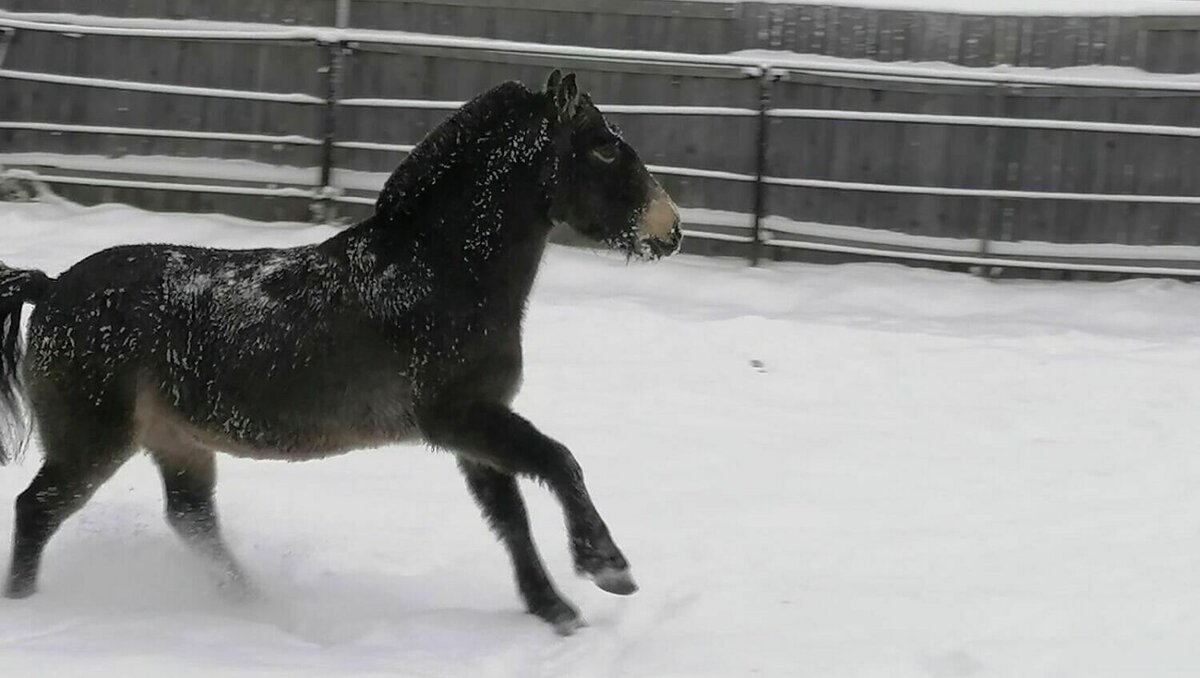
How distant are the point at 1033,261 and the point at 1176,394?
2.96 meters

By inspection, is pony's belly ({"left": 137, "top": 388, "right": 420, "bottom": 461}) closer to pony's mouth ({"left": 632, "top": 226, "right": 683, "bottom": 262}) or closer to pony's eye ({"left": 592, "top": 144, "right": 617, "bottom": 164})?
pony's mouth ({"left": 632, "top": 226, "right": 683, "bottom": 262})

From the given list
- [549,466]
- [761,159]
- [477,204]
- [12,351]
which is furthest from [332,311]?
[761,159]

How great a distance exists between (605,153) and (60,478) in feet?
6.47

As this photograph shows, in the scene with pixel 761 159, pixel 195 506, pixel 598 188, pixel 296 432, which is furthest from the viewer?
pixel 761 159

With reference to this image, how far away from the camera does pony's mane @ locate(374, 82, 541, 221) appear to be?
439cm

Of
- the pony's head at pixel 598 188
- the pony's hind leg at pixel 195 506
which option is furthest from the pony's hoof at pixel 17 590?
the pony's head at pixel 598 188

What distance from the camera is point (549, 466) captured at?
13.3 feet

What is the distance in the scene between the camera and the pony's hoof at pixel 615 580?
402 cm

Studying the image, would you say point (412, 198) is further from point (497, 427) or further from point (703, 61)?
point (703, 61)

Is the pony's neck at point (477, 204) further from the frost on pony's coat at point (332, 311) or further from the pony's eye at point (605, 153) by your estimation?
the pony's eye at point (605, 153)

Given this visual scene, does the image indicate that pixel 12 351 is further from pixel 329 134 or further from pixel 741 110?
pixel 741 110

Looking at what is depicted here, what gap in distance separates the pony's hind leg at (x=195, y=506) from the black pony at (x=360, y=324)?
0.21 m

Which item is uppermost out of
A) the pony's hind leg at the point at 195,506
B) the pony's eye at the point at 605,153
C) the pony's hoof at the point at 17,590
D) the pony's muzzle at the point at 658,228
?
the pony's eye at the point at 605,153

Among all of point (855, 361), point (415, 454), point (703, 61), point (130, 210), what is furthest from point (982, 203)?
point (130, 210)
